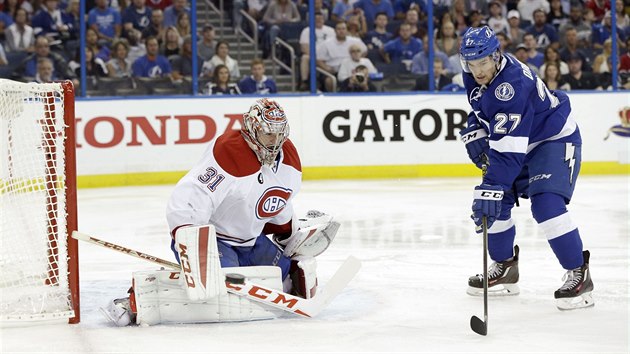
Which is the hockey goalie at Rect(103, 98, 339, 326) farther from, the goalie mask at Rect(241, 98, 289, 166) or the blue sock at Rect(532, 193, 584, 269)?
the blue sock at Rect(532, 193, 584, 269)

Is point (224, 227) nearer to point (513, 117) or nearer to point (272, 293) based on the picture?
point (272, 293)

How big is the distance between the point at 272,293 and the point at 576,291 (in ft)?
3.77

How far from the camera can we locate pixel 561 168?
4.14m

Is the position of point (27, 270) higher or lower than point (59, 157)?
lower

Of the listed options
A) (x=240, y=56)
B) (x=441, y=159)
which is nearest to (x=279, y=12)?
(x=240, y=56)

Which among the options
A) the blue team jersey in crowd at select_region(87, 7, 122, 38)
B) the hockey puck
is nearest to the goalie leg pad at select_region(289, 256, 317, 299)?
the hockey puck

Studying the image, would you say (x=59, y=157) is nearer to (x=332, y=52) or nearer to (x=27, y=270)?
(x=27, y=270)

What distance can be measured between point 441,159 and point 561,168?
Answer: 5116 millimetres

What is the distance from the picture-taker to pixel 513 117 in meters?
3.93

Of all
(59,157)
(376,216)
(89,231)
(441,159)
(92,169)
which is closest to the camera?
(59,157)

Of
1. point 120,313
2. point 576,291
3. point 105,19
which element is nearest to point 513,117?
point 576,291

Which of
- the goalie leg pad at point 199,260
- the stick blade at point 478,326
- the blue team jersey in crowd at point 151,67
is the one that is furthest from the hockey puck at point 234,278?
the blue team jersey in crowd at point 151,67

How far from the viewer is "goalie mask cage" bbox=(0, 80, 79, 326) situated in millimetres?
3902

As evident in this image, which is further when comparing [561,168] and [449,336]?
[561,168]
